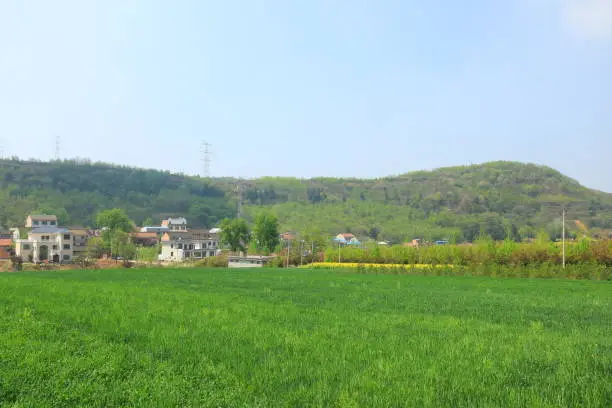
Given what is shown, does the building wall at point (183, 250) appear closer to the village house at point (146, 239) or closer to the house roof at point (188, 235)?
the house roof at point (188, 235)

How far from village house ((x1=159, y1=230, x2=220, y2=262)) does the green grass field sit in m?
93.4

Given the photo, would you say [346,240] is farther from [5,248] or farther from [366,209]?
[5,248]

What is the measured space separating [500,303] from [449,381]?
11.2m

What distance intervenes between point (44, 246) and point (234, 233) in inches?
1429

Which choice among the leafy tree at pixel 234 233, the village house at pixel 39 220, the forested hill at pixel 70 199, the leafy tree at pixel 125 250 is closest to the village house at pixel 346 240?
the leafy tree at pixel 234 233

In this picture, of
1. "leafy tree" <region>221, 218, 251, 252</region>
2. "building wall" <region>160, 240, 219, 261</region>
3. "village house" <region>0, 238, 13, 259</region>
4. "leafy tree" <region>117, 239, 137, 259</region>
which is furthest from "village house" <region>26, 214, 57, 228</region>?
"leafy tree" <region>221, 218, 251, 252</region>

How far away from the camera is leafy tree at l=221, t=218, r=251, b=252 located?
9033 centimetres

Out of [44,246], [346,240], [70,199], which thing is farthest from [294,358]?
[70,199]

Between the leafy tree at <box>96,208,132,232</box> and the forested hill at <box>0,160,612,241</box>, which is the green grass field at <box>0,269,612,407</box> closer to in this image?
the leafy tree at <box>96,208,132,232</box>

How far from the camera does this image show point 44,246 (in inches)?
3516

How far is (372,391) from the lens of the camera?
6.03 m

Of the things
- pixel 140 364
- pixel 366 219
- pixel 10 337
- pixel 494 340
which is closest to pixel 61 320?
pixel 10 337

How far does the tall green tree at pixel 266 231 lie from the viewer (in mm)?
89188

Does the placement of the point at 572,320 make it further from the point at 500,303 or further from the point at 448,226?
the point at 448,226
